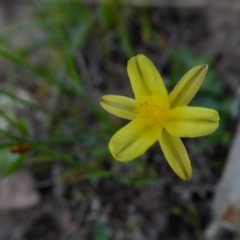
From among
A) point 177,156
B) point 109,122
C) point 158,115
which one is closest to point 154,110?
point 158,115

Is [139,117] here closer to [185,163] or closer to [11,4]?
[185,163]

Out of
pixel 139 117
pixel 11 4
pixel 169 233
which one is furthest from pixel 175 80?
pixel 11 4

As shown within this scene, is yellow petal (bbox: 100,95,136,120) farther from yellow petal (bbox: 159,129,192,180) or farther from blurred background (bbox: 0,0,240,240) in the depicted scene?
blurred background (bbox: 0,0,240,240)

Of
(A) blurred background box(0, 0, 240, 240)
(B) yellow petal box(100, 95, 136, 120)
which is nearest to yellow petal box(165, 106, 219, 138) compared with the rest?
(B) yellow petal box(100, 95, 136, 120)

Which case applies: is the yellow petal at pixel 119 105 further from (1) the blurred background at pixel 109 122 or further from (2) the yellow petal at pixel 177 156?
(1) the blurred background at pixel 109 122

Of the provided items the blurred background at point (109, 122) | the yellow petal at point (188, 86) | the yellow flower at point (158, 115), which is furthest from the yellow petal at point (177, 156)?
the blurred background at point (109, 122)

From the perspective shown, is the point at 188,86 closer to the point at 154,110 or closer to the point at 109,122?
the point at 154,110
